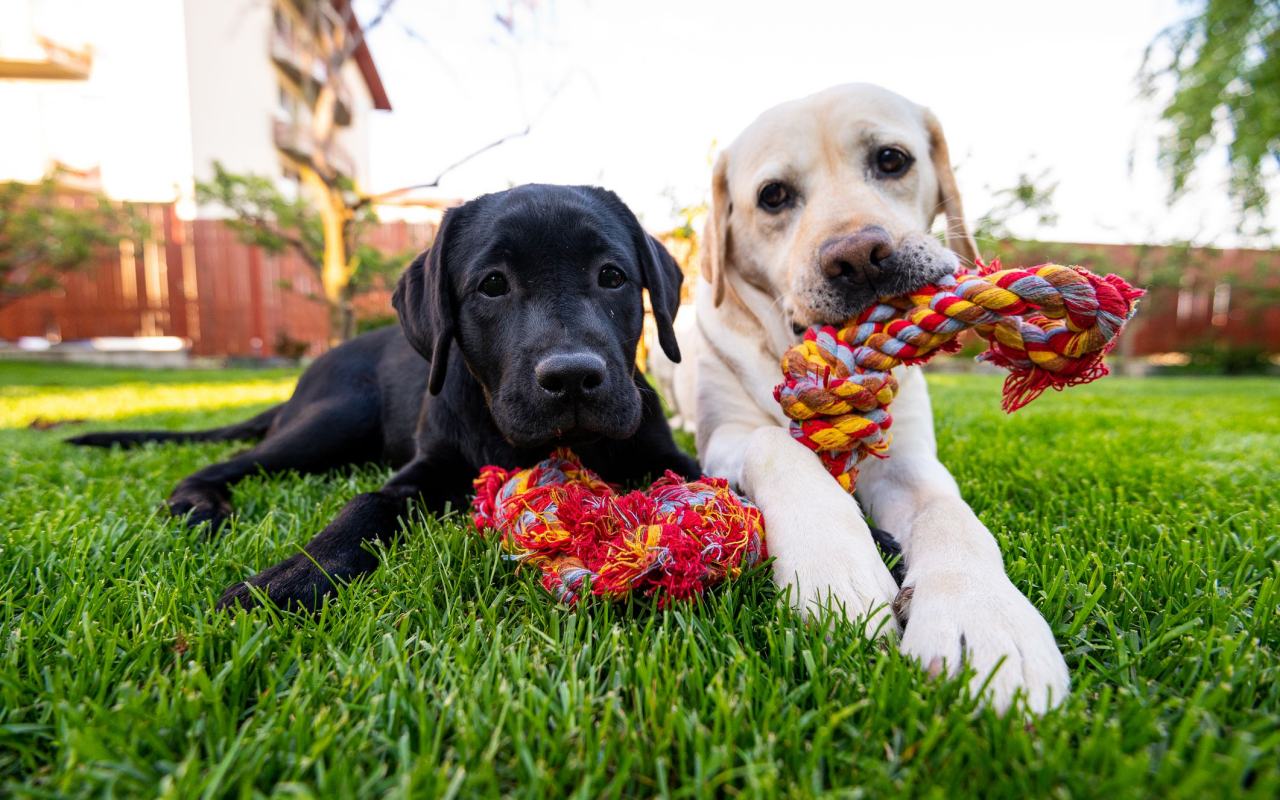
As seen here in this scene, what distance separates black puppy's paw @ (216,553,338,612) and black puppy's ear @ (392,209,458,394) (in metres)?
0.72

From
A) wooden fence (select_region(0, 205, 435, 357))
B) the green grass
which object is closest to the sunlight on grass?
the green grass

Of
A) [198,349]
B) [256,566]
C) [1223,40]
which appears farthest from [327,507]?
[198,349]

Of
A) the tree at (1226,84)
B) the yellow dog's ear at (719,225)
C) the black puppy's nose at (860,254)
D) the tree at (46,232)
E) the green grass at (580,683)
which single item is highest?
the tree at (1226,84)

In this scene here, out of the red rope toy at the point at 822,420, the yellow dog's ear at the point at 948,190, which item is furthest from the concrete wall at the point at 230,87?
the red rope toy at the point at 822,420

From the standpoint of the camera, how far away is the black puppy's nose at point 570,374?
1817 millimetres

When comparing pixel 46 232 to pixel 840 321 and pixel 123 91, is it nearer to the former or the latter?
pixel 123 91

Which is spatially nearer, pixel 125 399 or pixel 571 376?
pixel 571 376

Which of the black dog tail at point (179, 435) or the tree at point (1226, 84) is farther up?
the tree at point (1226, 84)

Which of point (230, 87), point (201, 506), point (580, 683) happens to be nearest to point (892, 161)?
point (580, 683)

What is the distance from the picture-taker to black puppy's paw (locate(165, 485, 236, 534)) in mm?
2182

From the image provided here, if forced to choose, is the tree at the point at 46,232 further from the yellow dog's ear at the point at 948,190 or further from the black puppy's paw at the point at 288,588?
the yellow dog's ear at the point at 948,190

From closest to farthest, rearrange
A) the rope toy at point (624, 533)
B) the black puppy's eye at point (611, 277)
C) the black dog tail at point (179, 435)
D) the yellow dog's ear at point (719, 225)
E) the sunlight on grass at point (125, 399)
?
the rope toy at point (624, 533)
the black puppy's eye at point (611, 277)
the yellow dog's ear at point (719, 225)
the black dog tail at point (179, 435)
the sunlight on grass at point (125, 399)

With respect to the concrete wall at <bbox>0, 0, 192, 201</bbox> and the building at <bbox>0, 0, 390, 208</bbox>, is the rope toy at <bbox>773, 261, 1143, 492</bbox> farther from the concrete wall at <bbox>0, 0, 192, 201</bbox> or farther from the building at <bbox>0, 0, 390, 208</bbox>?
the concrete wall at <bbox>0, 0, 192, 201</bbox>

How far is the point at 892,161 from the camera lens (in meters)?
2.45
